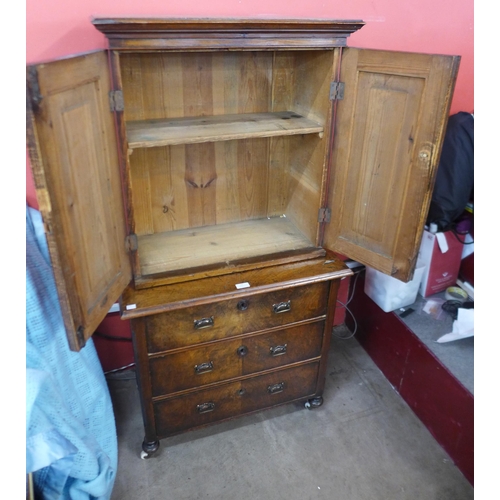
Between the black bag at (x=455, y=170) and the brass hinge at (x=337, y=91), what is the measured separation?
0.80 meters

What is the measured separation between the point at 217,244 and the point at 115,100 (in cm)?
72

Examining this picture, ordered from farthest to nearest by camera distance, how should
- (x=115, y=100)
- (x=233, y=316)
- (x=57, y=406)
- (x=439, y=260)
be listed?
1. (x=439, y=260)
2. (x=233, y=316)
3. (x=57, y=406)
4. (x=115, y=100)

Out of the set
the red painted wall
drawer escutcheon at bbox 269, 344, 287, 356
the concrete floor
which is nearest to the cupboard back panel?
the red painted wall

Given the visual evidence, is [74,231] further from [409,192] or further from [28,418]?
[409,192]

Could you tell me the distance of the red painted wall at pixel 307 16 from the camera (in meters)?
1.45

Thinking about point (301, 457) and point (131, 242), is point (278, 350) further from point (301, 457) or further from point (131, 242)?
point (131, 242)

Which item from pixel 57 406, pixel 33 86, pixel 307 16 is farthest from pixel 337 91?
pixel 57 406

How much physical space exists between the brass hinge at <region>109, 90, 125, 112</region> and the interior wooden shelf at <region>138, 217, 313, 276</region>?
60 cm

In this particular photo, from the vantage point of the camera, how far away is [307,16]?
1.69 metres

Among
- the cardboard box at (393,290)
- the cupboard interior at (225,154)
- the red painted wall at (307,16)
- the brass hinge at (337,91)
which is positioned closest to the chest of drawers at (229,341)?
the cupboard interior at (225,154)

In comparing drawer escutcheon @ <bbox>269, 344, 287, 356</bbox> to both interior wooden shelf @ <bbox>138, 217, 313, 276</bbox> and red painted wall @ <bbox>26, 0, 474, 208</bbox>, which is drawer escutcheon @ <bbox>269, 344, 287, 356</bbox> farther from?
red painted wall @ <bbox>26, 0, 474, 208</bbox>

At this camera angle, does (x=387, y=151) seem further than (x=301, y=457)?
No

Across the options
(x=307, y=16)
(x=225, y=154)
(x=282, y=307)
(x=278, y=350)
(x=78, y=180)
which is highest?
(x=307, y=16)

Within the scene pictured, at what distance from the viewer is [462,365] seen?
1885 mm
